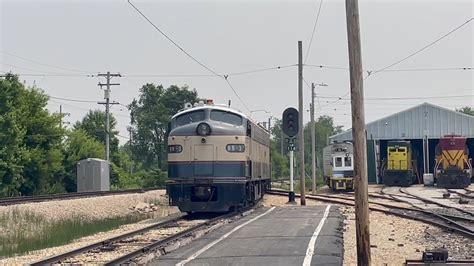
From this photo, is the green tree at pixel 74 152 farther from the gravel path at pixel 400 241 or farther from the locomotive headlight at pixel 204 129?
the gravel path at pixel 400 241

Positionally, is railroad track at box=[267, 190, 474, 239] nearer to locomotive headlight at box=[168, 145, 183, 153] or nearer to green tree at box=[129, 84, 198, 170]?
locomotive headlight at box=[168, 145, 183, 153]

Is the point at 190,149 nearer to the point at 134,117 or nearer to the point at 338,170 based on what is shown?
the point at 338,170

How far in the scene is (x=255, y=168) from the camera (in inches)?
1050

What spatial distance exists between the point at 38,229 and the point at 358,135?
43.0 ft

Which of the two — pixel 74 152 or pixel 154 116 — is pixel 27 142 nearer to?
pixel 74 152

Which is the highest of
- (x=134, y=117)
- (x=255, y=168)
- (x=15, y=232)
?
(x=134, y=117)

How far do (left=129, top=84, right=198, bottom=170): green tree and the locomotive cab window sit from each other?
192 feet

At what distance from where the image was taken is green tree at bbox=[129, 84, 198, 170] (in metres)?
84.0

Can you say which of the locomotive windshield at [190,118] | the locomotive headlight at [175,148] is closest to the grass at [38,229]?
the locomotive headlight at [175,148]

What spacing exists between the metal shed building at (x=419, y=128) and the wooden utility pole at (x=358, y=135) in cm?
5240

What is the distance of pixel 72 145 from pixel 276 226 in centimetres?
3818

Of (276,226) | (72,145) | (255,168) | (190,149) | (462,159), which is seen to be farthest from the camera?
(72,145)

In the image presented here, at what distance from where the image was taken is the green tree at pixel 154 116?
84.0 m

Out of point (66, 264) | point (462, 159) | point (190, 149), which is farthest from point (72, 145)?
point (66, 264)
